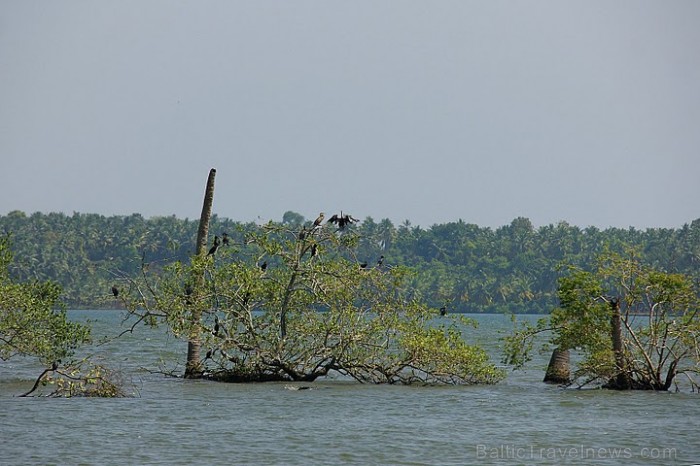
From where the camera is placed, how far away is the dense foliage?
13025cm

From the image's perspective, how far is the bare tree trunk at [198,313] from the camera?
25.4m

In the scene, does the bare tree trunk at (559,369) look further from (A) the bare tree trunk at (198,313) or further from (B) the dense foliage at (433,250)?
(B) the dense foliage at (433,250)

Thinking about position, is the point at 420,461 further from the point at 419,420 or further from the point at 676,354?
the point at 676,354

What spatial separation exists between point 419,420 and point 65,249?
122m

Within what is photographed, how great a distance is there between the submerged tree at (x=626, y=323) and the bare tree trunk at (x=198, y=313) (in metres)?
7.12

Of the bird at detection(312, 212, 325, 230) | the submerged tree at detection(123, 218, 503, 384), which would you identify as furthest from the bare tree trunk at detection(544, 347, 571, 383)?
the bird at detection(312, 212, 325, 230)

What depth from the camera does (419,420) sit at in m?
21.7

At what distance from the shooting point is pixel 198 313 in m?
25.6

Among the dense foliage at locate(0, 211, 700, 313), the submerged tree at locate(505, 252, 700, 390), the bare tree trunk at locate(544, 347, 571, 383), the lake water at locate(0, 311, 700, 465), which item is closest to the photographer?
the lake water at locate(0, 311, 700, 465)

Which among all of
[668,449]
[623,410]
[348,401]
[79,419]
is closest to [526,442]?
[668,449]

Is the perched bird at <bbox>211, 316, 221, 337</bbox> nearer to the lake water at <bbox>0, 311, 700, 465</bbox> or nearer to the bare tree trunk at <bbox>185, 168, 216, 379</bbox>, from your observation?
the bare tree trunk at <bbox>185, 168, 216, 379</bbox>

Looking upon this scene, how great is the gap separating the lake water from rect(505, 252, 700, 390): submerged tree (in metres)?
0.58

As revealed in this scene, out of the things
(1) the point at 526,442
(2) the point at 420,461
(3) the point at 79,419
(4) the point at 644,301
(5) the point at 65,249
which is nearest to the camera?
(2) the point at 420,461

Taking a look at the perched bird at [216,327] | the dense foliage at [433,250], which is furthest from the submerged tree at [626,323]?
the dense foliage at [433,250]
